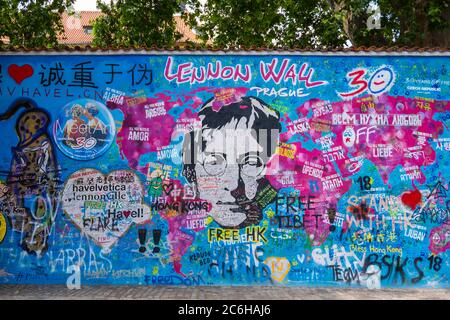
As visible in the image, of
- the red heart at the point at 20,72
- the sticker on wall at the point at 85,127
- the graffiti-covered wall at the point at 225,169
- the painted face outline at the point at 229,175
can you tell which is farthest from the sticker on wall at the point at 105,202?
the red heart at the point at 20,72

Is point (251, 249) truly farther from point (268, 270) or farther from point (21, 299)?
point (21, 299)

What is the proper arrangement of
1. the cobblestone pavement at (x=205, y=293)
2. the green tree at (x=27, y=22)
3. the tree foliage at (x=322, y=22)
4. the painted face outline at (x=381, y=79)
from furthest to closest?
1. the green tree at (x=27, y=22)
2. the tree foliage at (x=322, y=22)
3. the painted face outline at (x=381, y=79)
4. the cobblestone pavement at (x=205, y=293)

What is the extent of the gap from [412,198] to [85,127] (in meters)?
5.40

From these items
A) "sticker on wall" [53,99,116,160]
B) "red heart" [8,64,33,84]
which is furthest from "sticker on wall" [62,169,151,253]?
"red heart" [8,64,33,84]

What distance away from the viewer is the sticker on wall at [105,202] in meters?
7.97

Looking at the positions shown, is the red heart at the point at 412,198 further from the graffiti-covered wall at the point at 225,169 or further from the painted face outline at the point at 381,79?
the painted face outline at the point at 381,79

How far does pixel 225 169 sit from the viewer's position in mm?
8055

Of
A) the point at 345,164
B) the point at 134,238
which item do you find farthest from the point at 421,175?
the point at 134,238

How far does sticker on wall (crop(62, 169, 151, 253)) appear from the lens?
314 inches

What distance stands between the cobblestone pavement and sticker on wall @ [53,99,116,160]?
2181mm

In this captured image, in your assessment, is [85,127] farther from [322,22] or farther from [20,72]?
[322,22]

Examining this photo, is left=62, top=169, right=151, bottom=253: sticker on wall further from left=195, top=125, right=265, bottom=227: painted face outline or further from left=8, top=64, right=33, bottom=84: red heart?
left=8, top=64, right=33, bottom=84: red heart

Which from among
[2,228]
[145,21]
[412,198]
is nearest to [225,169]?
[412,198]

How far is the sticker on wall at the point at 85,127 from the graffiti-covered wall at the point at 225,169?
23mm
